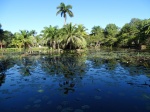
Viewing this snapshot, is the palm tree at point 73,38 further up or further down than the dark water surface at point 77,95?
further up

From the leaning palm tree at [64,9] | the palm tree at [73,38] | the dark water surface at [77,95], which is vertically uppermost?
the leaning palm tree at [64,9]

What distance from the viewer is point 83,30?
176ft

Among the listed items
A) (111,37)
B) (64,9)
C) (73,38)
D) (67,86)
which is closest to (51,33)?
(64,9)

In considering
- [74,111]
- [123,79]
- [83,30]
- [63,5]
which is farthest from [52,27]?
[74,111]

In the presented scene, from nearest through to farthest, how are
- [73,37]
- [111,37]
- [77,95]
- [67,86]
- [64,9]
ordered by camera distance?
[77,95] < [67,86] < [73,37] < [64,9] < [111,37]

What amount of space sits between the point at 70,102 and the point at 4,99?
10.8 feet

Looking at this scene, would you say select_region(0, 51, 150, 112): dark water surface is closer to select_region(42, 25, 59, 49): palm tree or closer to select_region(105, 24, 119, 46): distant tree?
select_region(42, 25, 59, 49): palm tree

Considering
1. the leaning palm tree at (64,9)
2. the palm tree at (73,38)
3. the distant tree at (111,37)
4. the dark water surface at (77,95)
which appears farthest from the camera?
the distant tree at (111,37)

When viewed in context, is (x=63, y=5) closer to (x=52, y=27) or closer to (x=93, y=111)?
(x=52, y=27)

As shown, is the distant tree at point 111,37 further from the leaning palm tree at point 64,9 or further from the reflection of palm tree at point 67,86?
the reflection of palm tree at point 67,86

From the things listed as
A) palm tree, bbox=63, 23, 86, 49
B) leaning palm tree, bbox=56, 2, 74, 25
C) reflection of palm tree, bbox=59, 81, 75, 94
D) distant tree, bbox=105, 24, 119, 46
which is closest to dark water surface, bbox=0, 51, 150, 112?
reflection of palm tree, bbox=59, 81, 75, 94

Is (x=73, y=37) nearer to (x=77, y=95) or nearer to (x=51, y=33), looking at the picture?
(x=51, y=33)

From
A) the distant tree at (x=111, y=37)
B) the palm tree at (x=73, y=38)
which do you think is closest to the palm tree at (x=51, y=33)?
the palm tree at (x=73, y=38)

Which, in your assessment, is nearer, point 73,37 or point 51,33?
point 73,37
